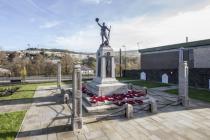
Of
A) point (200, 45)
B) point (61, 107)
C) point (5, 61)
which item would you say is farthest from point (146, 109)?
point (5, 61)

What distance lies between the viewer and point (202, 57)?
24062 millimetres

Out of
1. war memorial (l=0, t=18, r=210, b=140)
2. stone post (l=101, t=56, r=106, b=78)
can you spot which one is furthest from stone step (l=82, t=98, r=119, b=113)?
stone post (l=101, t=56, r=106, b=78)

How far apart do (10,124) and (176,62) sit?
2497cm

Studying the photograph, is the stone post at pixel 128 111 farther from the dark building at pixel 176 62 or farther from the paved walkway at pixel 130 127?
the dark building at pixel 176 62

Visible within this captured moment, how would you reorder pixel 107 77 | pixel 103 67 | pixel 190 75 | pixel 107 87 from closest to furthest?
1. pixel 107 87
2. pixel 103 67
3. pixel 107 77
4. pixel 190 75

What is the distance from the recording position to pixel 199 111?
10.7 metres

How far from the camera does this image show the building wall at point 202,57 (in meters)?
23.4

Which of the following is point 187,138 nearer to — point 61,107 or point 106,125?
point 106,125

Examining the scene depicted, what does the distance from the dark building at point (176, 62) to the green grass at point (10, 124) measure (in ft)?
61.0

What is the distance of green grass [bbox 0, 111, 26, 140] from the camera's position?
7.41 m

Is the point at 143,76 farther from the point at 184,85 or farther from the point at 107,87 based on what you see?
the point at 184,85

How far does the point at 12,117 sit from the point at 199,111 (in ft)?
35.7

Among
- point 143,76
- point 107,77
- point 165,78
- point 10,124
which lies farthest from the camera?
point 143,76

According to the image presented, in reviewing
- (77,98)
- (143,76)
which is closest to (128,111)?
(77,98)
